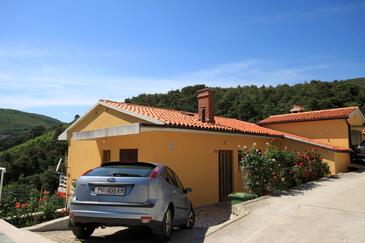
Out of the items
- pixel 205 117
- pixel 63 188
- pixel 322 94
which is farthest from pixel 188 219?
pixel 322 94

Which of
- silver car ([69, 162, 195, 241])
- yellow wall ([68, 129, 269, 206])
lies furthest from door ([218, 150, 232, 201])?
silver car ([69, 162, 195, 241])

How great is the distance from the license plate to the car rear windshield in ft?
0.93

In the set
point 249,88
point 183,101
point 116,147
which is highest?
point 249,88

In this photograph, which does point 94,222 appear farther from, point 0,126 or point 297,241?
point 0,126

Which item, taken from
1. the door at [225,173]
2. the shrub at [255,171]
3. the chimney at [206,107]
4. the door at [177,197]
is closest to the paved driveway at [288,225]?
the door at [177,197]

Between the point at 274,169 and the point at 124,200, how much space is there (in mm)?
7580

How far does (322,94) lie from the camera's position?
36125mm

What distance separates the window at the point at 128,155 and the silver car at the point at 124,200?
508cm

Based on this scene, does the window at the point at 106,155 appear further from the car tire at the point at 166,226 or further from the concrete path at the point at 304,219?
the car tire at the point at 166,226

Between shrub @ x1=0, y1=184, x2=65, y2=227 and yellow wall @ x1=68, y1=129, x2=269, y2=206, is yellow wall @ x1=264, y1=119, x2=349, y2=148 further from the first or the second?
shrub @ x1=0, y1=184, x2=65, y2=227

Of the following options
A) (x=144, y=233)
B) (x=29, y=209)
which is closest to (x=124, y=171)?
(x=144, y=233)

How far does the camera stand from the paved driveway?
6676 mm

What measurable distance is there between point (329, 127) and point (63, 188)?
15.4 m

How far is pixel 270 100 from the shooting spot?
3991cm
